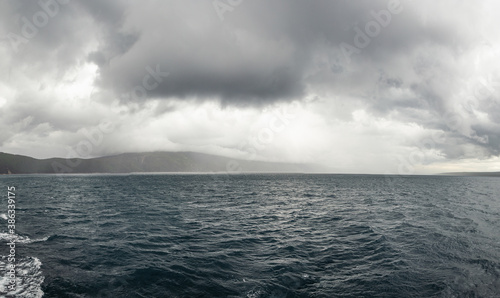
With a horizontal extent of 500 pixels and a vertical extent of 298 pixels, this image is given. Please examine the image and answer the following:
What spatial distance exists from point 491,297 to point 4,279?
2954 centimetres

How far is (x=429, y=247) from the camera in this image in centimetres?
2520

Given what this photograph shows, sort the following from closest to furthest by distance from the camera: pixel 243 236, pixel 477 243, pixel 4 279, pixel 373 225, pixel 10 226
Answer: pixel 4 279
pixel 477 243
pixel 243 236
pixel 10 226
pixel 373 225

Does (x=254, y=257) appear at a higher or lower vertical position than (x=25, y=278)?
lower

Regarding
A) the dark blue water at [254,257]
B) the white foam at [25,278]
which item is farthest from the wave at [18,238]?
the white foam at [25,278]

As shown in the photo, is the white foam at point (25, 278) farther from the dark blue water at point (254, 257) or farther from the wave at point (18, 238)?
the wave at point (18, 238)

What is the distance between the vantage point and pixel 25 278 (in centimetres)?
1655

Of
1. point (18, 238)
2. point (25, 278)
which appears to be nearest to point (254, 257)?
point (25, 278)

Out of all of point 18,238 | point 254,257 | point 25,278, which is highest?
point 25,278

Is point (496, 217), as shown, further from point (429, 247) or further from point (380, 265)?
point (380, 265)

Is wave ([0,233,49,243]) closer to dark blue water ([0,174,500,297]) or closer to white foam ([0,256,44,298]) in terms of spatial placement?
dark blue water ([0,174,500,297])

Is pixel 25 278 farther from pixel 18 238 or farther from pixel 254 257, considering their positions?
pixel 254 257

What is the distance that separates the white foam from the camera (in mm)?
14766

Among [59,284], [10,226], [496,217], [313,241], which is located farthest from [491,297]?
[10,226]

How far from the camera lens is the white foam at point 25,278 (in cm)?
1477
